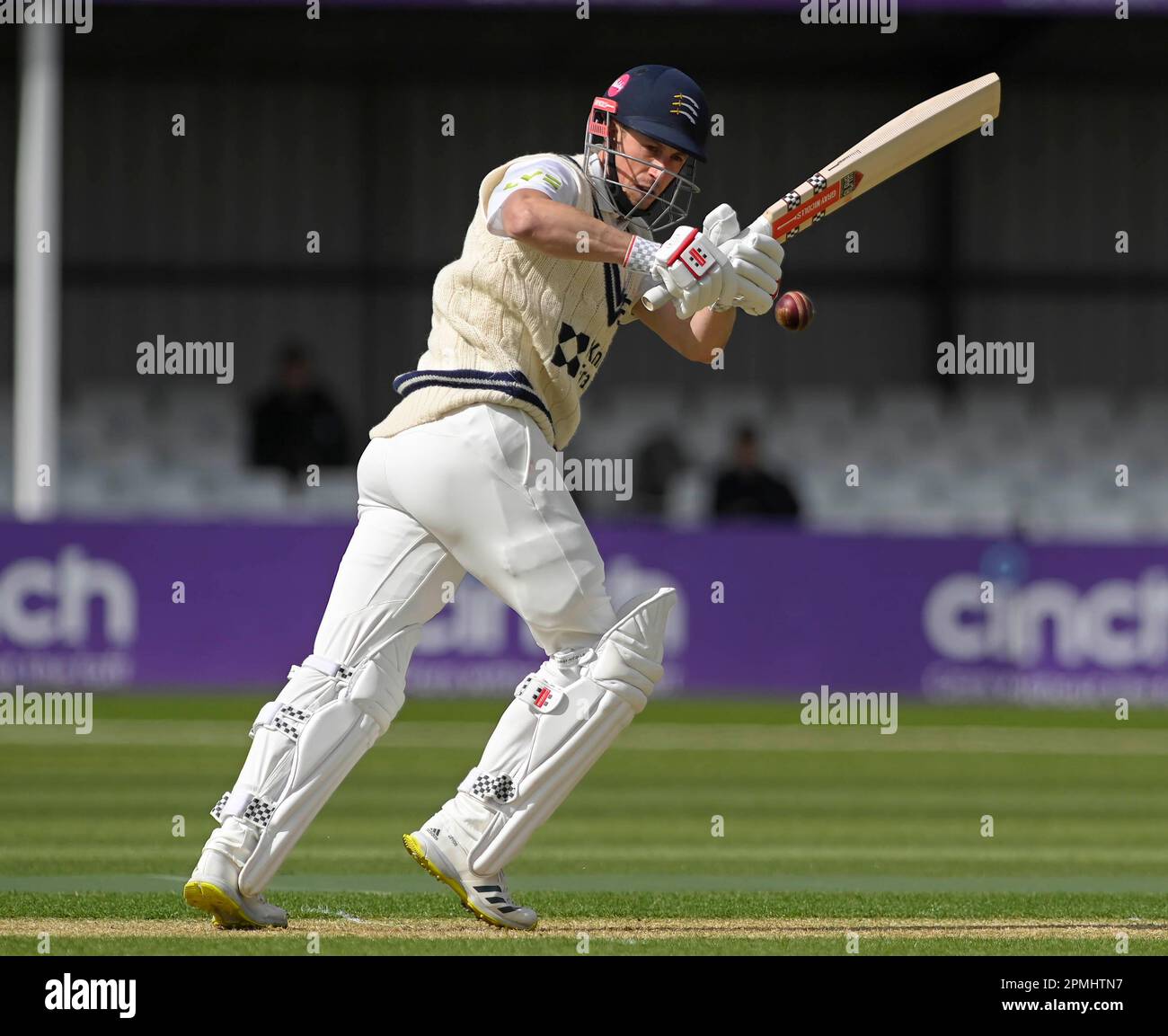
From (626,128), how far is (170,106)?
780 inches

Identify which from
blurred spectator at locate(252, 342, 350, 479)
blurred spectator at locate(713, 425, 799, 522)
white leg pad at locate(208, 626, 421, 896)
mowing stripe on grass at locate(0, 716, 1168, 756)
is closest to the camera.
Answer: white leg pad at locate(208, 626, 421, 896)

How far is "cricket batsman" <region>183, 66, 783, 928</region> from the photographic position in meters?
5.21

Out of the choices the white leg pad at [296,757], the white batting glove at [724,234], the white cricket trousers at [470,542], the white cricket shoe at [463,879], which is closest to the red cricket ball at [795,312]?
the white batting glove at [724,234]

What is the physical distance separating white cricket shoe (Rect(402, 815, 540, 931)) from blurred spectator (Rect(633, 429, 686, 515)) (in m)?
13.9

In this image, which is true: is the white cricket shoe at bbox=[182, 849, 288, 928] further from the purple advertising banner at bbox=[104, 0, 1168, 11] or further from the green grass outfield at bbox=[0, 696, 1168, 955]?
the purple advertising banner at bbox=[104, 0, 1168, 11]

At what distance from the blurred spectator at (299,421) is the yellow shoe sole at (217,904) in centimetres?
1310

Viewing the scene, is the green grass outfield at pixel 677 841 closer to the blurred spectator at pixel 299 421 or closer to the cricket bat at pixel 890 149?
the cricket bat at pixel 890 149

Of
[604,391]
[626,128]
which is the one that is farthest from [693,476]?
[626,128]

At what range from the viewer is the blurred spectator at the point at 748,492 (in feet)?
57.1

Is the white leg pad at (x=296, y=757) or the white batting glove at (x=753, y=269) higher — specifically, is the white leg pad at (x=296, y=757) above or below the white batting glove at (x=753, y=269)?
below

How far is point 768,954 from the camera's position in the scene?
16.8 ft

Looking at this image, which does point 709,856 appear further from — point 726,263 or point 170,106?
point 170,106

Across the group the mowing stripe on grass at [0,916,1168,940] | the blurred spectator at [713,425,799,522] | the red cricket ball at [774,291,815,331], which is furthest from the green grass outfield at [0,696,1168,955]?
the blurred spectator at [713,425,799,522]

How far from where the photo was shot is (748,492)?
17.4 m
